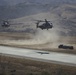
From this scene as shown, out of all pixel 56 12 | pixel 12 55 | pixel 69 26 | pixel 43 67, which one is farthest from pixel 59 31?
pixel 43 67

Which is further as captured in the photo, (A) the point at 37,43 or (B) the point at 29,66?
(A) the point at 37,43

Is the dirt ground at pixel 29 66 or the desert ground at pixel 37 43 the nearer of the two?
the dirt ground at pixel 29 66

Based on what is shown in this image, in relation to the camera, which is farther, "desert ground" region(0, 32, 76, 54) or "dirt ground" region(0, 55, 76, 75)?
"desert ground" region(0, 32, 76, 54)

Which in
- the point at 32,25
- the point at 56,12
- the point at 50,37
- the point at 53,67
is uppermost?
the point at 56,12

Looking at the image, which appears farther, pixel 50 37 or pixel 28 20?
pixel 28 20

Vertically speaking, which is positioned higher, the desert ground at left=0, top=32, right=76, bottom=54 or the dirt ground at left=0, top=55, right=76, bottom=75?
the desert ground at left=0, top=32, right=76, bottom=54

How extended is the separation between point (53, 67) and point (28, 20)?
13821 cm

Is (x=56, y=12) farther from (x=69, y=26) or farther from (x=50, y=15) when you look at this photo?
(x=69, y=26)

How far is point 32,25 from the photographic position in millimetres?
156250

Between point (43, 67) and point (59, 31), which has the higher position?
point (59, 31)

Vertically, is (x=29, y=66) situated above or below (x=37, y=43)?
below

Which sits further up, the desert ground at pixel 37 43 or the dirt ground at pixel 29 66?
the desert ground at pixel 37 43

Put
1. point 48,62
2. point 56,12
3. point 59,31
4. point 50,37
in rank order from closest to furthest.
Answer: point 48,62
point 50,37
point 59,31
point 56,12

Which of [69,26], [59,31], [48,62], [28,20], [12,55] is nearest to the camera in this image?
[48,62]
